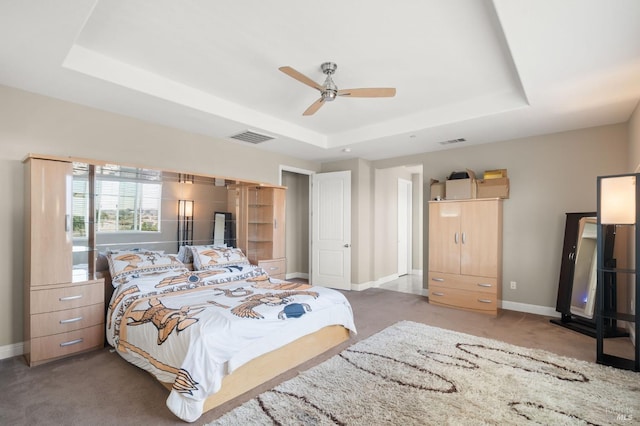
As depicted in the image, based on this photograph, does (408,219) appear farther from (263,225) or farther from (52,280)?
(52,280)

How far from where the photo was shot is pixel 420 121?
13.9 ft

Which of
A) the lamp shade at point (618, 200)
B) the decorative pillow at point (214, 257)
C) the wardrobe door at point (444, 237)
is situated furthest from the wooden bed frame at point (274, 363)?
the lamp shade at point (618, 200)

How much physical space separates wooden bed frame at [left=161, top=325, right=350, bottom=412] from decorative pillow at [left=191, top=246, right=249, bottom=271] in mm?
1659

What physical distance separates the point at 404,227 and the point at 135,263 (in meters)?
5.68

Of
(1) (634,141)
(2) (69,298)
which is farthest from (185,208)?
(1) (634,141)

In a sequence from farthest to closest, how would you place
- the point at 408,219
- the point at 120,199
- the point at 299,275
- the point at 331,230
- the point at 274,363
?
the point at 408,219, the point at 299,275, the point at 331,230, the point at 120,199, the point at 274,363

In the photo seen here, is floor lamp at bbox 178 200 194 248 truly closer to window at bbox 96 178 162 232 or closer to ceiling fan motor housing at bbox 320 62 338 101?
window at bbox 96 178 162 232

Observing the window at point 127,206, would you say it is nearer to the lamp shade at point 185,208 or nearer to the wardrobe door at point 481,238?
the lamp shade at point 185,208

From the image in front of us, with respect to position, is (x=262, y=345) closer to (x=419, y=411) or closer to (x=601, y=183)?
(x=419, y=411)

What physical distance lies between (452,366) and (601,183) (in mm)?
2093

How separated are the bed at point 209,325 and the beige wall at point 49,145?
817 mm

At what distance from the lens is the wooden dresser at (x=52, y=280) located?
2.80 metres

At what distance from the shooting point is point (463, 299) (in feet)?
15.3

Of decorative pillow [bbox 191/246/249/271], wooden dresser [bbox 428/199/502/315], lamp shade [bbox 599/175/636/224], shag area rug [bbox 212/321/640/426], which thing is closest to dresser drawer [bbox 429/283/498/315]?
wooden dresser [bbox 428/199/502/315]
